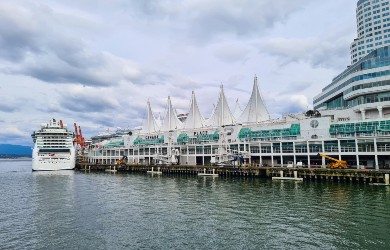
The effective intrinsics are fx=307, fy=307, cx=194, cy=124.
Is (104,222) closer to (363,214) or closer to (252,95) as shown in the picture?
(363,214)

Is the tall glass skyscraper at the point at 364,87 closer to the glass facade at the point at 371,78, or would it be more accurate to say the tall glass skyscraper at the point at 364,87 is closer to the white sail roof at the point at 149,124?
the glass facade at the point at 371,78

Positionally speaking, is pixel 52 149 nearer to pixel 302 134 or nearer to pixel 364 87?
pixel 302 134

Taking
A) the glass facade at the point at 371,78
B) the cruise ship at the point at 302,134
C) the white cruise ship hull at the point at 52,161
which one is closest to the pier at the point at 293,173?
the cruise ship at the point at 302,134

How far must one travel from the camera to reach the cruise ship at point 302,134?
53.6 metres

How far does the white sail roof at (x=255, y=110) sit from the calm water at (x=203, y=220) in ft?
131

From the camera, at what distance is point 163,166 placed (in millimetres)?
76812

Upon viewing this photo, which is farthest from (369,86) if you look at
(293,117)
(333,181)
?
(333,181)

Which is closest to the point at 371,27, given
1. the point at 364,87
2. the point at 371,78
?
the point at 371,78

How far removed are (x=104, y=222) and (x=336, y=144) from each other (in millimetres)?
44441

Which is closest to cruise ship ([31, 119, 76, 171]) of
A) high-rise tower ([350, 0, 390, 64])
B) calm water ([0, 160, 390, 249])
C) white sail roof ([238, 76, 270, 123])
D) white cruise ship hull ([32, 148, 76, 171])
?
white cruise ship hull ([32, 148, 76, 171])

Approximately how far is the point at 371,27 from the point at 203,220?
11141cm

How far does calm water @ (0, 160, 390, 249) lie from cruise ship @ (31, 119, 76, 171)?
50.7 metres

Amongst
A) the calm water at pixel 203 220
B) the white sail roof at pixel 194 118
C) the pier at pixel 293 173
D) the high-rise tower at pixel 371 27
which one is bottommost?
the calm water at pixel 203 220

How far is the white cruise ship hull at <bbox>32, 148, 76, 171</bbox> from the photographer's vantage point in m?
87.6
